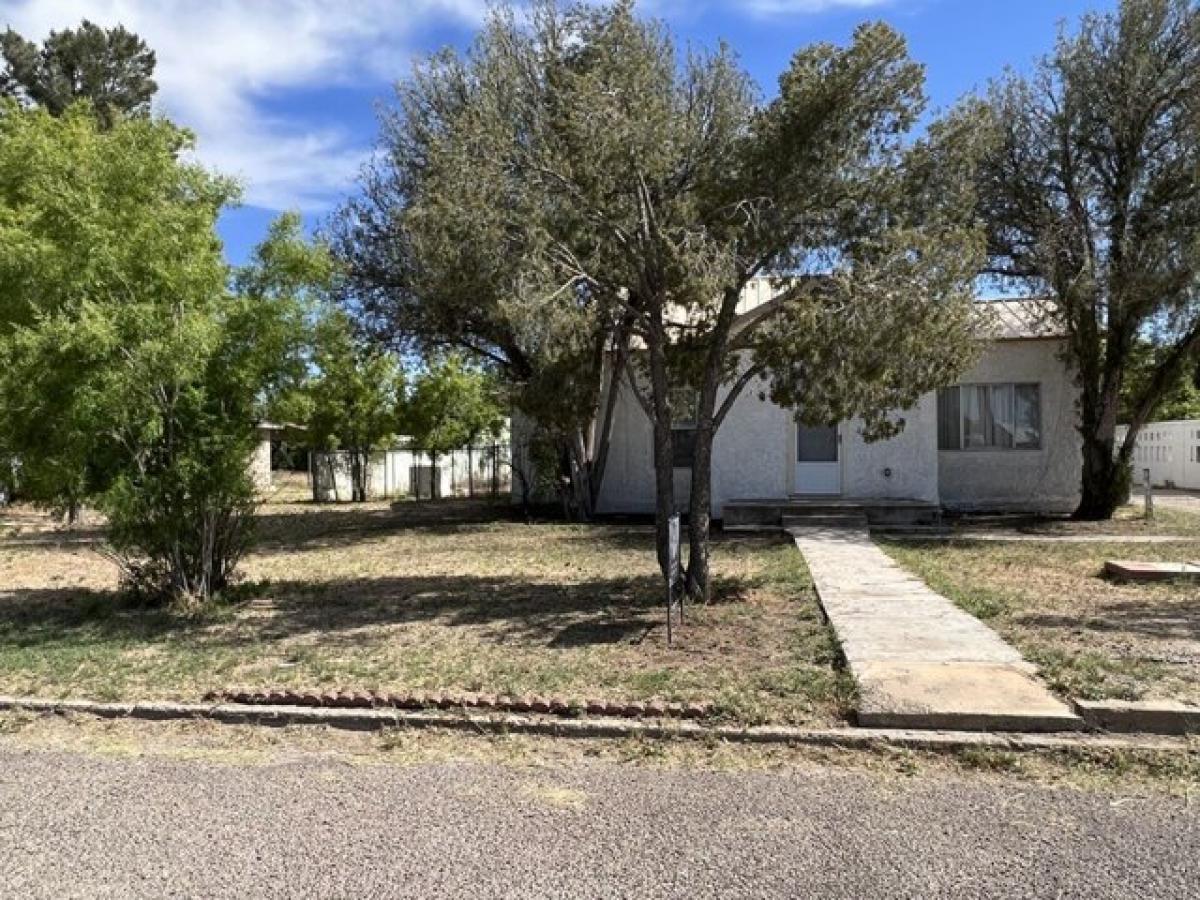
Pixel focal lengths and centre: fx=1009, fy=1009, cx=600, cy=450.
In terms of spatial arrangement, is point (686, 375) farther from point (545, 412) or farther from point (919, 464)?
point (919, 464)

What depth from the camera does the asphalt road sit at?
380 centimetres

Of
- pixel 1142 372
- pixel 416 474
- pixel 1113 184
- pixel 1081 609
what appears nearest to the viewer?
pixel 1081 609

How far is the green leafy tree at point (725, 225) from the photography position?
8.08 m

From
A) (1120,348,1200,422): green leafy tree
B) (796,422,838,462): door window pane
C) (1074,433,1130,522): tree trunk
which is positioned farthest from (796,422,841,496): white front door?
(1120,348,1200,422): green leafy tree

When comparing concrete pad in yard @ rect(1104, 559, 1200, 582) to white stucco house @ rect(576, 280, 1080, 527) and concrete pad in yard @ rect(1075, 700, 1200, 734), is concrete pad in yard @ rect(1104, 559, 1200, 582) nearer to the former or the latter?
concrete pad in yard @ rect(1075, 700, 1200, 734)

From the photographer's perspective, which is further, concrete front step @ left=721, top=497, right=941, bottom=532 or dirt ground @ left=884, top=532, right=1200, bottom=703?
concrete front step @ left=721, top=497, right=941, bottom=532

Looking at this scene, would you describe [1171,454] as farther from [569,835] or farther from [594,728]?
[569,835]

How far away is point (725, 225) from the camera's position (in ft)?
27.8

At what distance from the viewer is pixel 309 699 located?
623 cm

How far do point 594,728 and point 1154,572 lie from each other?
7.36m

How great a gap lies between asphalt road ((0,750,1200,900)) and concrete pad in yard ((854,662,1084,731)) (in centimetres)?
66

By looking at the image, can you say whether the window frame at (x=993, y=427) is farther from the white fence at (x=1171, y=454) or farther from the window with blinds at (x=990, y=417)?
the white fence at (x=1171, y=454)

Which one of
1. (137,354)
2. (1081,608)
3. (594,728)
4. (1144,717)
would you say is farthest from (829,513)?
(594,728)

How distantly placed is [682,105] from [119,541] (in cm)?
676
